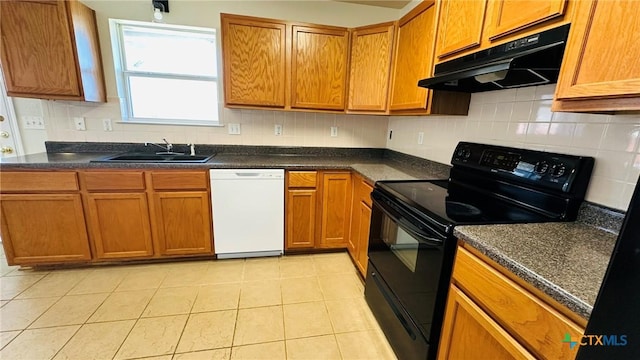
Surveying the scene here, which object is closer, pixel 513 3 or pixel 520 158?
pixel 513 3

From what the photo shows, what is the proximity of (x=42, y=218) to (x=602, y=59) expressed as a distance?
336cm

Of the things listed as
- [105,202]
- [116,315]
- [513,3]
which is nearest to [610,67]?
[513,3]

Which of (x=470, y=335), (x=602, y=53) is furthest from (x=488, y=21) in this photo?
(x=470, y=335)

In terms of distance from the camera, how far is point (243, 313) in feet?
5.95

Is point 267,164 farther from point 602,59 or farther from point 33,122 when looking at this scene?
point 33,122

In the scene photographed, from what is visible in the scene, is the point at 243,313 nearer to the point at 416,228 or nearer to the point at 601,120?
the point at 416,228

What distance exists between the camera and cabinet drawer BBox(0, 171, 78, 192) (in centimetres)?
195

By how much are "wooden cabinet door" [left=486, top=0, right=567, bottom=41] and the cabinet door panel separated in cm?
10

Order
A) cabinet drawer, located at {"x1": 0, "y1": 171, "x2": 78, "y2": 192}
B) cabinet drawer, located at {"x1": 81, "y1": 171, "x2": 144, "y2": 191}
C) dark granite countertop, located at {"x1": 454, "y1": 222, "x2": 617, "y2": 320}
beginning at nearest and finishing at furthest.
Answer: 1. dark granite countertop, located at {"x1": 454, "y1": 222, "x2": 617, "y2": 320}
2. cabinet drawer, located at {"x1": 0, "y1": 171, "x2": 78, "y2": 192}
3. cabinet drawer, located at {"x1": 81, "y1": 171, "x2": 144, "y2": 191}

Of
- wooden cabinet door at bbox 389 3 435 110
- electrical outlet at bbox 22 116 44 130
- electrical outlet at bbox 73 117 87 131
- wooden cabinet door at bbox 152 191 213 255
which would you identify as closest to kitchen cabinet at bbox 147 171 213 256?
wooden cabinet door at bbox 152 191 213 255

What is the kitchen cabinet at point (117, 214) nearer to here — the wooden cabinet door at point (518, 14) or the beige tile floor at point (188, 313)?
the beige tile floor at point (188, 313)

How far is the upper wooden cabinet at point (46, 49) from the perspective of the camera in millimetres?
1963

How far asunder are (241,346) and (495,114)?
2.07m

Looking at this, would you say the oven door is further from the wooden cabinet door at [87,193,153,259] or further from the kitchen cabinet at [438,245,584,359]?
the wooden cabinet door at [87,193,153,259]
